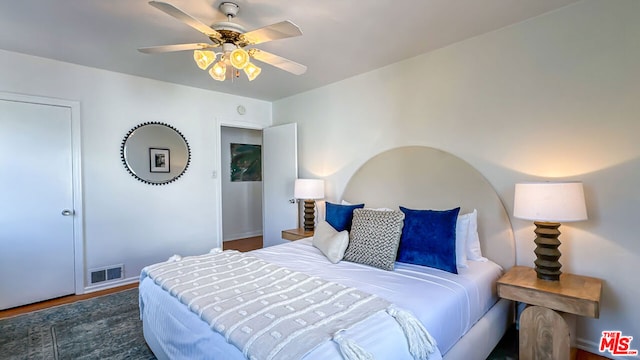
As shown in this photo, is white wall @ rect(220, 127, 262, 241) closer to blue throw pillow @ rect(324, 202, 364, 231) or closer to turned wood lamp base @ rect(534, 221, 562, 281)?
blue throw pillow @ rect(324, 202, 364, 231)

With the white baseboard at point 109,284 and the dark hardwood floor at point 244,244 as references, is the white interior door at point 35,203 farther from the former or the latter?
the dark hardwood floor at point 244,244

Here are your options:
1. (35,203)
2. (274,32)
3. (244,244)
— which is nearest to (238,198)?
(244,244)

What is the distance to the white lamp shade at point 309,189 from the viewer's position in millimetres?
3835

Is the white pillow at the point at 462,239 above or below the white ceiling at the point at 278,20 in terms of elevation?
below

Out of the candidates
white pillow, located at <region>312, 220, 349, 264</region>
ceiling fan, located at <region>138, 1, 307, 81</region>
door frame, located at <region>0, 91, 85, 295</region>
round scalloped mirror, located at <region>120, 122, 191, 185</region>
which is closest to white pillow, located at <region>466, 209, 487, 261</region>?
white pillow, located at <region>312, 220, 349, 264</region>

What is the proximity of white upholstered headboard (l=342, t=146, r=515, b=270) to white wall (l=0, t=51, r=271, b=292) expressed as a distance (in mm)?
2151

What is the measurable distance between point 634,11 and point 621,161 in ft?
3.22

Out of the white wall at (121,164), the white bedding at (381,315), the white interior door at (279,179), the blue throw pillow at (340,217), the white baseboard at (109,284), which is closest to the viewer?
the white bedding at (381,315)

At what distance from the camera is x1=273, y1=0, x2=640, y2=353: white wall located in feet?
6.73

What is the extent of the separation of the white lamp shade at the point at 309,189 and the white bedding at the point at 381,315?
53.1 inches

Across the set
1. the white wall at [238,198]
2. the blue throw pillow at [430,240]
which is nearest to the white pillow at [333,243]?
the blue throw pillow at [430,240]

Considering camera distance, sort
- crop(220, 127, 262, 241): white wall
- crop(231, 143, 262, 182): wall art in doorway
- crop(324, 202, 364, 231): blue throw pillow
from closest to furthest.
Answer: crop(324, 202, 364, 231): blue throw pillow, crop(220, 127, 262, 241): white wall, crop(231, 143, 262, 182): wall art in doorway

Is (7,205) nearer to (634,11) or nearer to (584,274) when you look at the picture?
(584,274)

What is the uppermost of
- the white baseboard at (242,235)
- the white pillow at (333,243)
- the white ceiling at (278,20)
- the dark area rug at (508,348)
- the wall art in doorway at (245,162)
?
the white ceiling at (278,20)
